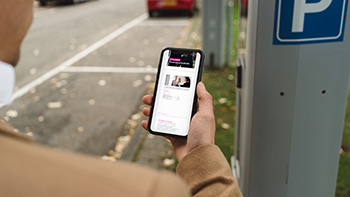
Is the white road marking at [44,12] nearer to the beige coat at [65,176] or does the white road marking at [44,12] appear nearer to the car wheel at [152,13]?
the car wheel at [152,13]

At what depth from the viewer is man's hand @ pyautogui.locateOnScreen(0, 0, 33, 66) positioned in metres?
0.86

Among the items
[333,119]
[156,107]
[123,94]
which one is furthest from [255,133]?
[123,94]

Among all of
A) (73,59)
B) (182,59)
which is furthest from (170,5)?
(182,59)

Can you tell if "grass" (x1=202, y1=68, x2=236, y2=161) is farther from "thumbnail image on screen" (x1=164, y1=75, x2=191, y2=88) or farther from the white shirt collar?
the white shirt collar

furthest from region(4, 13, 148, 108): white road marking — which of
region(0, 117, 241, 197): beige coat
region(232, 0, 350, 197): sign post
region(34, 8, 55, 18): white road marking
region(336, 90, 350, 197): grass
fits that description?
region(0, 117, 241, 197): beige coat

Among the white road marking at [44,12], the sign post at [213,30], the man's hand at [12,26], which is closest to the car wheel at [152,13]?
the white road marking at [44,12]

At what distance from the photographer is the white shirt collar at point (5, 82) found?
0.81 metres

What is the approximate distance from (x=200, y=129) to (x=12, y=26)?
3.11ft

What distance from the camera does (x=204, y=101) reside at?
1753 millimetres

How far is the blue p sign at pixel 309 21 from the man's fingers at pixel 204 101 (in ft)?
1.27

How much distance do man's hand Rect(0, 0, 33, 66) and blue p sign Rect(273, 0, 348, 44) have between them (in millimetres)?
1122

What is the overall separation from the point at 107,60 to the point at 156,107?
6.62 metres

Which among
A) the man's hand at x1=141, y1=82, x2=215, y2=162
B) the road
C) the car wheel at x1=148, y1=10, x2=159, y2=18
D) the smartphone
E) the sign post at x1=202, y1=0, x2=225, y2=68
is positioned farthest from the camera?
the car wheel at x1=148, y1=10, x2=159, y2=18

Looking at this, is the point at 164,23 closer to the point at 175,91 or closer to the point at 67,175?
the point at 175,91
